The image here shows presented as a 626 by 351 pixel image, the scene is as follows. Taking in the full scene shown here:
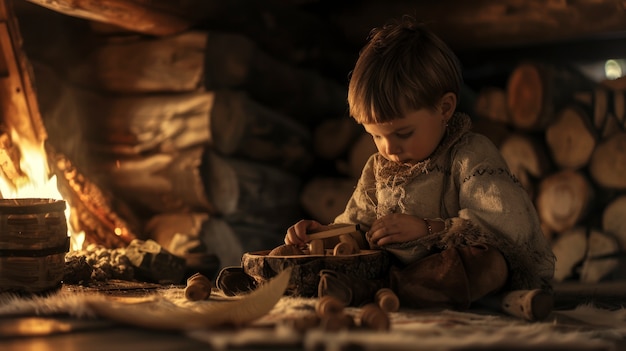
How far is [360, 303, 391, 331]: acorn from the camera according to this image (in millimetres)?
1406

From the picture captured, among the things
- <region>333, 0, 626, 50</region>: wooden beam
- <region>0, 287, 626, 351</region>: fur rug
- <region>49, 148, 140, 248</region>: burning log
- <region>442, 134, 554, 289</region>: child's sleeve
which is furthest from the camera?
<region>333, 0, 626, 50</region>: wooden beam

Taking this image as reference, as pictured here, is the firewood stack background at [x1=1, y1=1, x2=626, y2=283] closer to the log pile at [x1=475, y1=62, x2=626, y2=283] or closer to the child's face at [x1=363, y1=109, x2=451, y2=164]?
the log pile at [x1=475, y1=62, x2=626, y2=283]

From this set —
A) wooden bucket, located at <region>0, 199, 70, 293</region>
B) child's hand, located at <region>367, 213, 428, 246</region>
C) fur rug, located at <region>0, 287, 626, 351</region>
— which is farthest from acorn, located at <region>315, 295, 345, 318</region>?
wooden bucket, located at <region>0, 199, 70, 293</region>

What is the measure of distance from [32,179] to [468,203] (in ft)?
4.54

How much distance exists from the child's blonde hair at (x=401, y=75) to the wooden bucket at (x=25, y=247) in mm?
823

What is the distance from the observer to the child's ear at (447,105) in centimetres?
193

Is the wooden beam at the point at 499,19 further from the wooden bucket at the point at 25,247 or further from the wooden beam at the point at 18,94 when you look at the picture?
the wooden bucket at the point at 25,247

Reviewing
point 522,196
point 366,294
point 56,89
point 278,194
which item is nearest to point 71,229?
point 56,89

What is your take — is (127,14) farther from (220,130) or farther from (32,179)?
(32,179)

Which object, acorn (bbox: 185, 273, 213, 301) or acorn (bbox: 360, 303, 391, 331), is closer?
acorn (bbox: 360, 303, 391, 331)

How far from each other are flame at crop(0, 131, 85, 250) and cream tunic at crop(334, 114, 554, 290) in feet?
3.56

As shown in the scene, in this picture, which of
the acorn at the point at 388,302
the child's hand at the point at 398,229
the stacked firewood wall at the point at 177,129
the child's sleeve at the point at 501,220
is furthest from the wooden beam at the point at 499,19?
the acorn at the point at 388,302

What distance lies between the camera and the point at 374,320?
142cm

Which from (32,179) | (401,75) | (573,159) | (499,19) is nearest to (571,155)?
(573,159)
